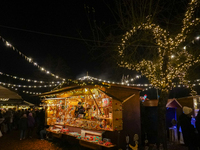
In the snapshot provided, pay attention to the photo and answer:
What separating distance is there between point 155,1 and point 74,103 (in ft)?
21.8

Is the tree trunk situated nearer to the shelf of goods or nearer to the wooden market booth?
the wooden market booth

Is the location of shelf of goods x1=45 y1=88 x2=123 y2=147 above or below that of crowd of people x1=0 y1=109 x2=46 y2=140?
above

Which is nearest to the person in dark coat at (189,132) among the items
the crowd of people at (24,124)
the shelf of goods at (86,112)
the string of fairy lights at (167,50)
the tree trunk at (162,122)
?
the tree trunk at (162,122)

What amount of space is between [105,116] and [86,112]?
1.43m

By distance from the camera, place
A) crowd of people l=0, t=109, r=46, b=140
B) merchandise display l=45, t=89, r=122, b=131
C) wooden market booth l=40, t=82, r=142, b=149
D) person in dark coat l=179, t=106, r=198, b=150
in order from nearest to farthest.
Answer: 1. person in dark coat l=179, t=106, r=198, b=150
2. wooden market booth l=40, t=82, r=142, b=149
3. merchandise display l=45, t=89, r=122, b=131
4. crowd of people l=0, t=109, r=46, b=140

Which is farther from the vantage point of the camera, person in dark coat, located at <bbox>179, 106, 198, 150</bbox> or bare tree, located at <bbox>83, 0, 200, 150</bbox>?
bare tree, located at <bbox>83, 0, 200, 150</bbox>

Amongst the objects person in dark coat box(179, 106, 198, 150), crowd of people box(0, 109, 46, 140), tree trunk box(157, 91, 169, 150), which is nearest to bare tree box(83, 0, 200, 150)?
tree trunk box(157, 91, 169, 150)

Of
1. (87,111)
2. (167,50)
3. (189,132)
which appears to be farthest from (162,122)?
(87,111)

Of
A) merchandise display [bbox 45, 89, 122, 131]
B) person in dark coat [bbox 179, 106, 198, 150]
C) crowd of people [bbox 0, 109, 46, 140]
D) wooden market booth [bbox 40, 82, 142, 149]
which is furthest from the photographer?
crowd of people [bbox 0, 109, 46, 140]

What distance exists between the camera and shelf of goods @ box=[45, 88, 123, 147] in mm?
6508

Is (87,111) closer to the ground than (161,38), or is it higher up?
closer to the ground

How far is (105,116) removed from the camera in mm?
6906

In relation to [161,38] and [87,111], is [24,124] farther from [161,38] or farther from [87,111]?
[161,38]

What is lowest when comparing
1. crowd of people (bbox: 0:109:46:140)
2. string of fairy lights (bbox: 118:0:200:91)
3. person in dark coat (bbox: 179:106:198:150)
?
crowd of people (bbox: 0:109:46:140)
